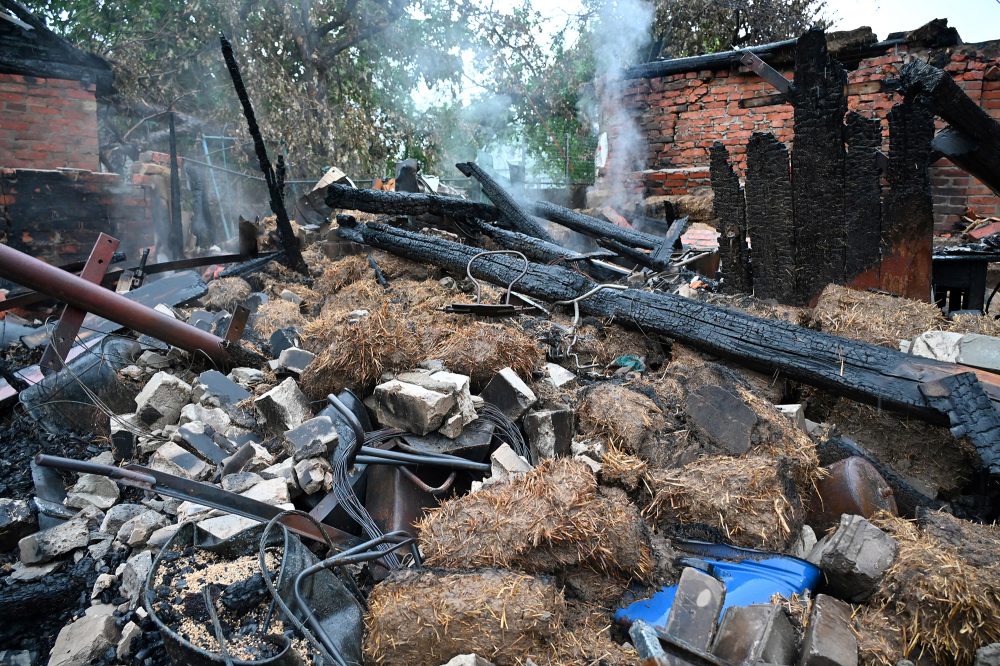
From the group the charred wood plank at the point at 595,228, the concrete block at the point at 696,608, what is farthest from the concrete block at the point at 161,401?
the charred wood plank at the point at 595,228

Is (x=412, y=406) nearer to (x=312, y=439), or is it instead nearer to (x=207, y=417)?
(x=312, y=439)

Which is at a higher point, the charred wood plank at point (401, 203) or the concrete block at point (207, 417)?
the charred wood plank at point (401, 203)

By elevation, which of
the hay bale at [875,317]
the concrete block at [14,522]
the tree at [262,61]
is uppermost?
the tree at [262,61]

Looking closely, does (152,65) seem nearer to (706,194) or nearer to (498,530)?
(706,194)

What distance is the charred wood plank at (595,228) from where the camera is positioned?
7824mm

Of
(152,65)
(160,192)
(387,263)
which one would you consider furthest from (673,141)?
(152,65)

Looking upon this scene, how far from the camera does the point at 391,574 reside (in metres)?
2.70

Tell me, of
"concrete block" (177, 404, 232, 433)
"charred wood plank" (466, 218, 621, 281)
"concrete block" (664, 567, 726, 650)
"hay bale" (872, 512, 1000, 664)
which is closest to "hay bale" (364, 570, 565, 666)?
"concrete block" (664, 567, 726, 650)

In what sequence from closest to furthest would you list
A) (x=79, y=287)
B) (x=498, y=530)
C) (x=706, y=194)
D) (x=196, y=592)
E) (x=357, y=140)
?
(x=196, y=592)
(x=498, y=530)
(x=79, y=287)
(x=706, y=194)
(x=357, y=140)

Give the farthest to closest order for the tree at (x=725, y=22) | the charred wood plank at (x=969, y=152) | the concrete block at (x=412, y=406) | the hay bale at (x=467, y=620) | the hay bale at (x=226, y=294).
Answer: the tree at (x=725, y=22) < the hay bale at (x=226, y=294) < the charred wood plank at (x=969, y=152) < the concrete block at (x=412, y=406) < the hay bale at (x=467, y=620)

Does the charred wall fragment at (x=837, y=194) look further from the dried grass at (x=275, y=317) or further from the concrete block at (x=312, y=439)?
the dried grass at (x=275, y=317)

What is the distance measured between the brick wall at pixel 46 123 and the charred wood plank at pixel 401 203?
475 centimetres

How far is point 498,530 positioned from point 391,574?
523 millimetres

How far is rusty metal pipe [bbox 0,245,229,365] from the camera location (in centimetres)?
399
